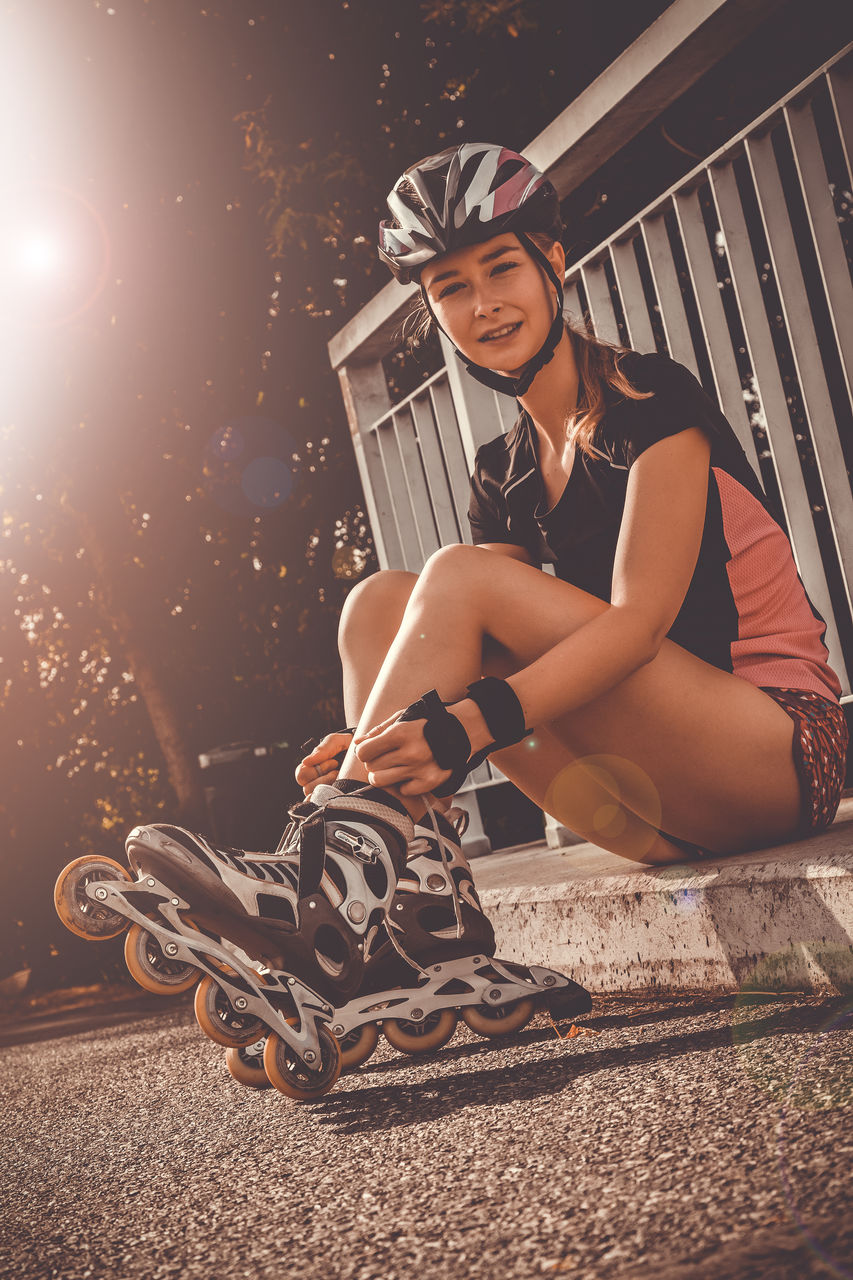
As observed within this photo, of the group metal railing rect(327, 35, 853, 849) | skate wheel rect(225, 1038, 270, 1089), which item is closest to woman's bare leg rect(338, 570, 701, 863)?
skate wheel rect(225, 1038, 270, 1089)

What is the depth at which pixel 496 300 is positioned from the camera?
2275mm

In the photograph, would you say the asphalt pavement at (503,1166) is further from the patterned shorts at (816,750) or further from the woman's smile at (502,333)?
the woman's smile at (502,333)

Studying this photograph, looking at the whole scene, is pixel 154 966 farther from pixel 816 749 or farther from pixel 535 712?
pixel 816 749

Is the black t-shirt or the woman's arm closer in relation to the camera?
the woman's arm

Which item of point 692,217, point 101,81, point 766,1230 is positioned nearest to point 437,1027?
point 766,1230

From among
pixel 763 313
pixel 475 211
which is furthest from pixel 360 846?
pixel 763 313

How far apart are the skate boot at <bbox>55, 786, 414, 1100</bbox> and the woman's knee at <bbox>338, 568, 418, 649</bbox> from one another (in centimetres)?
56

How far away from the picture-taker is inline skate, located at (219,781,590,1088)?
1755mm

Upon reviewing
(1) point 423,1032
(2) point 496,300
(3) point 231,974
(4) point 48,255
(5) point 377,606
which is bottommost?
(1) point 423,1032

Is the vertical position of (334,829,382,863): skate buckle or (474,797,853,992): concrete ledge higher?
(334,829,382,863): skate buckle

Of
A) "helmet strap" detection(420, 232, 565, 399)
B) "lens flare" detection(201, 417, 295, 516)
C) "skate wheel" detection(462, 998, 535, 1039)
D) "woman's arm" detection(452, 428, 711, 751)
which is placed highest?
"lens flare" detection(201, 417, 295, 516)

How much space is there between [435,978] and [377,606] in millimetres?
735

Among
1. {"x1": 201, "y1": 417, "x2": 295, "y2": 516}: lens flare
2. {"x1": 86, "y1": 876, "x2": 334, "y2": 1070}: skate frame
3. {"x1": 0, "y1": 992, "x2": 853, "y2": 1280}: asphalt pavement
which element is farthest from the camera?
{"x1": 201, "y1": 417, "x2": 295, "y2": 516}: lens flare

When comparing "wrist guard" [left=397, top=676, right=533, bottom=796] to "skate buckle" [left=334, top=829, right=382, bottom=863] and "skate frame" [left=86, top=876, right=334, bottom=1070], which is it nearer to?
"skate buckle" [left=334, top=829, right=382, bottom=863]
